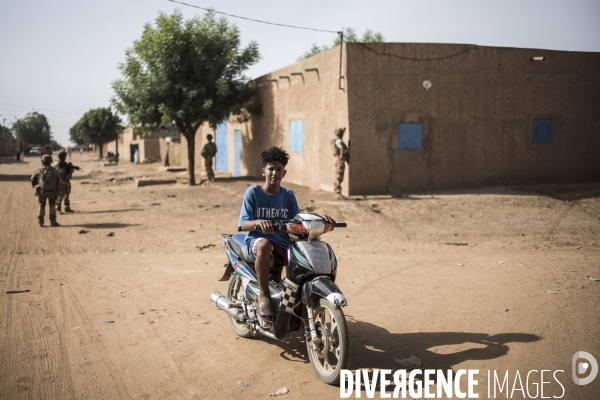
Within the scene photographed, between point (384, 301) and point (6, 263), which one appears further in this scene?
point (6, 263)

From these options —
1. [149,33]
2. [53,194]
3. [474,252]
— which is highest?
[149,33]

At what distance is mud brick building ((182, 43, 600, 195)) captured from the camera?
636 inches

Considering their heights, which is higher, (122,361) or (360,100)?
(360,100)

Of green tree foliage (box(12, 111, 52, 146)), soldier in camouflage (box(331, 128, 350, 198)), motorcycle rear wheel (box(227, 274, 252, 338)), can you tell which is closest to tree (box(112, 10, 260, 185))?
soldier in camouflage (box(331, 128, 350, 198))

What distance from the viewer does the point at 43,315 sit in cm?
580

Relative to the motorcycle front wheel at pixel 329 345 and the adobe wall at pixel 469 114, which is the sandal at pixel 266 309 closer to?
the motorcycle front wheel at pixel 329 345

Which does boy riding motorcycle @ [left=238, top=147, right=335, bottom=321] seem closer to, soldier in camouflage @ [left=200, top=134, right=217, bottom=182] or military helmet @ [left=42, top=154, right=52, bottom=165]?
military helmet @ [left=42, top=154, right=52, bottom=165]

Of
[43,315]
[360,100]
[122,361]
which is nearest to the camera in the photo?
[122,361]

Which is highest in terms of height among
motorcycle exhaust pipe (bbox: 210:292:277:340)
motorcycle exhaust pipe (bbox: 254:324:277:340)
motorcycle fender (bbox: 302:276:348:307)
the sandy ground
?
motorcycle fender (bbox: 302:276:348:307)

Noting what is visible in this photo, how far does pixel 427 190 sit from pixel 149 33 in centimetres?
1245

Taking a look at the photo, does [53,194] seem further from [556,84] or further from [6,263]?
[556,84]

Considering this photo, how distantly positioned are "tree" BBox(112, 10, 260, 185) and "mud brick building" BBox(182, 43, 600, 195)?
15.9ft

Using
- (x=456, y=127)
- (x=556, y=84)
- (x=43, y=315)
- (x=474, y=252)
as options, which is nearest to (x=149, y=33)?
(x=456, y=127)

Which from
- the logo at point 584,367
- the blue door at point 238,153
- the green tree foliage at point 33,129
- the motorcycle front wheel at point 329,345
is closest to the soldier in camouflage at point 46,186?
the motorcycle front wheel at point 329,345
